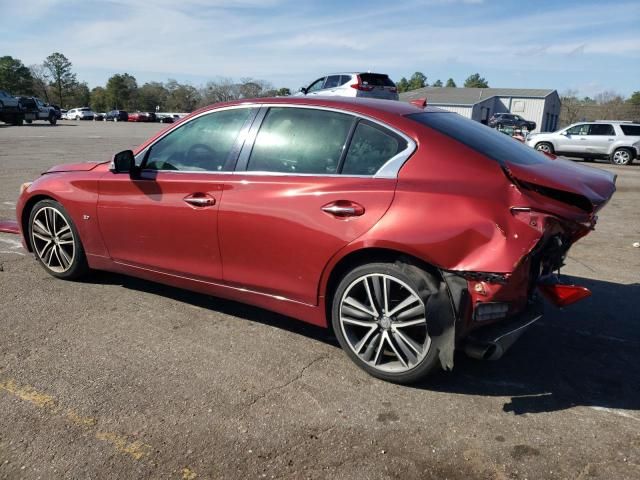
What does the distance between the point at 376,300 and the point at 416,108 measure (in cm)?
144

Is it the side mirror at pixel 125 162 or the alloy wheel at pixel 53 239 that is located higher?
the side mirror at pixel 125 162

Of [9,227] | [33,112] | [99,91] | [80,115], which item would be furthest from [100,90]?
[9,227]

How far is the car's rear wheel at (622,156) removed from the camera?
20.5 metres

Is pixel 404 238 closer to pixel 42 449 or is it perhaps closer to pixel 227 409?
pixel 227 409

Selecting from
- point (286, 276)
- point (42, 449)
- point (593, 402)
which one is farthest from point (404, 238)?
point (42, 449)

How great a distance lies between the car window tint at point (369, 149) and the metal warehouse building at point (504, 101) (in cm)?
6462

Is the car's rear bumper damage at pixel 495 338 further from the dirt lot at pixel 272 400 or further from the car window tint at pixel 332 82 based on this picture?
the car window tint at pixel 332 82

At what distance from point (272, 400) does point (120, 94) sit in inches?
4415

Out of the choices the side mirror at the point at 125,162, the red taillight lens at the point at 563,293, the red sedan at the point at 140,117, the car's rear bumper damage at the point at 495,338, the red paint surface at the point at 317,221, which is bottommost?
the red sedan at the point at 140,117

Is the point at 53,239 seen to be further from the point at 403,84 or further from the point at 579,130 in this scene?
the point at 403,84

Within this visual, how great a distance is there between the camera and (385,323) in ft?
10.7

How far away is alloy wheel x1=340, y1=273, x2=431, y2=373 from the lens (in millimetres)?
3150

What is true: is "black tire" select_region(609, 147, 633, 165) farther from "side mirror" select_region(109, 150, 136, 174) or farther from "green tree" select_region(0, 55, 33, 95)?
"green tree" select_region(0, 55, 33, 95)

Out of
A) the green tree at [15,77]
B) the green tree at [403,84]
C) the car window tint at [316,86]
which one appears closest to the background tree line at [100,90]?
the green tree at [15,77]
